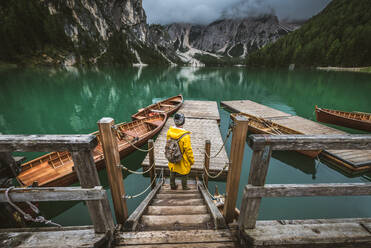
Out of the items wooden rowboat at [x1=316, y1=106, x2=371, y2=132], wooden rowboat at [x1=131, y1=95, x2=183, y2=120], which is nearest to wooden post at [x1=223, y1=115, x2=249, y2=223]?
wooden rowboat at [x1=131, y1=95, x2=183, y2=120]

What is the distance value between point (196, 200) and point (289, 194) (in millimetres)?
2622

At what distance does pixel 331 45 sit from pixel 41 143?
115 m

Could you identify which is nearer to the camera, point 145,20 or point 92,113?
point 92,113

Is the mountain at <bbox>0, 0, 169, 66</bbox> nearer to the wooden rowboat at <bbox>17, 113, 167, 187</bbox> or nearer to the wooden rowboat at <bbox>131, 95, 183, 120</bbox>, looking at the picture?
the wooden rowboat at <bbox>131, 95, 183, 120</bbox>

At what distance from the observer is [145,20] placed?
178000 millimetres

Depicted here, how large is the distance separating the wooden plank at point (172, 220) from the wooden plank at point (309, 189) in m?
1.46

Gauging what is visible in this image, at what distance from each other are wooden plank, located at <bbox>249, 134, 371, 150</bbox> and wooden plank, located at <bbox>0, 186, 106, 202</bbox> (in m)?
2.06

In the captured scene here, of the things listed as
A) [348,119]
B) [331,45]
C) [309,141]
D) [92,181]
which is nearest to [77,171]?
[92,181]

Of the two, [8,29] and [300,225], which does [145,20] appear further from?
[300,225]

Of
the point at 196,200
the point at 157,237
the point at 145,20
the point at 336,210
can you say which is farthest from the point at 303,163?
the point at 145,20

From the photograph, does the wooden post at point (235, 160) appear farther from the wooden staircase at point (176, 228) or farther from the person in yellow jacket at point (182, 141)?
the person in yellow jacket at point (182, 141)

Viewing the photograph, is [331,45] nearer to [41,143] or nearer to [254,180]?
[254,180]

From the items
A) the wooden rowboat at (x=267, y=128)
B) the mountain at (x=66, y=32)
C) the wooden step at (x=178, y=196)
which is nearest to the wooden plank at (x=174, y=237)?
the wooden step at (x=178, y=196)

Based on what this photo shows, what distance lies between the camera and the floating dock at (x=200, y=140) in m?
7.00
